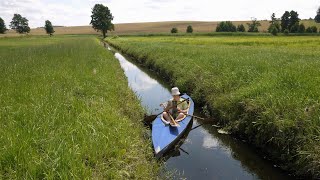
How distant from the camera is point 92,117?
7.32 m

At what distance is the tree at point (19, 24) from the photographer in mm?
123500

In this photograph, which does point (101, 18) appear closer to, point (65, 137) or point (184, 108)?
point (184, 108)

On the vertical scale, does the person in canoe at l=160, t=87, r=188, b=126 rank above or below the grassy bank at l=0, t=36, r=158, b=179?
below

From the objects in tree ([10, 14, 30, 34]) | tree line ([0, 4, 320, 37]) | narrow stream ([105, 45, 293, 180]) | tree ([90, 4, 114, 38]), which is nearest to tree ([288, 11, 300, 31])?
tree line ([0, 4, 320, 37])

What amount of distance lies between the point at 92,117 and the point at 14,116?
1655 millimetres

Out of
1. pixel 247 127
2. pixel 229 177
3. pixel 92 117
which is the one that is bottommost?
pixel 229 177

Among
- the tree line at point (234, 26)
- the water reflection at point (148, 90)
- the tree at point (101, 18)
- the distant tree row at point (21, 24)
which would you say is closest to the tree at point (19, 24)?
the distant tree row at point (21, 24)

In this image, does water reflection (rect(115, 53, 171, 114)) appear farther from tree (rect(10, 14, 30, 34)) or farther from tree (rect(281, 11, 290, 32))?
tree (rect(10, 14, 30, 34))

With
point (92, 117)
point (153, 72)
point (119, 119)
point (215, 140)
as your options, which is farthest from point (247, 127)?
point (153, 72)

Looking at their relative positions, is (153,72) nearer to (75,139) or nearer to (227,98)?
(227,98)

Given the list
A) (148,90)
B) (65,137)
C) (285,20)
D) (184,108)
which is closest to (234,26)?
(285,20)

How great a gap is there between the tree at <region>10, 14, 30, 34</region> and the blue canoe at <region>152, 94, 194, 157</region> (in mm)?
127789

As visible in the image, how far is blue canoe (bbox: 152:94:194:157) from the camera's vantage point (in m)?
7.76

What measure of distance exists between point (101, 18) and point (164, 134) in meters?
85.5
